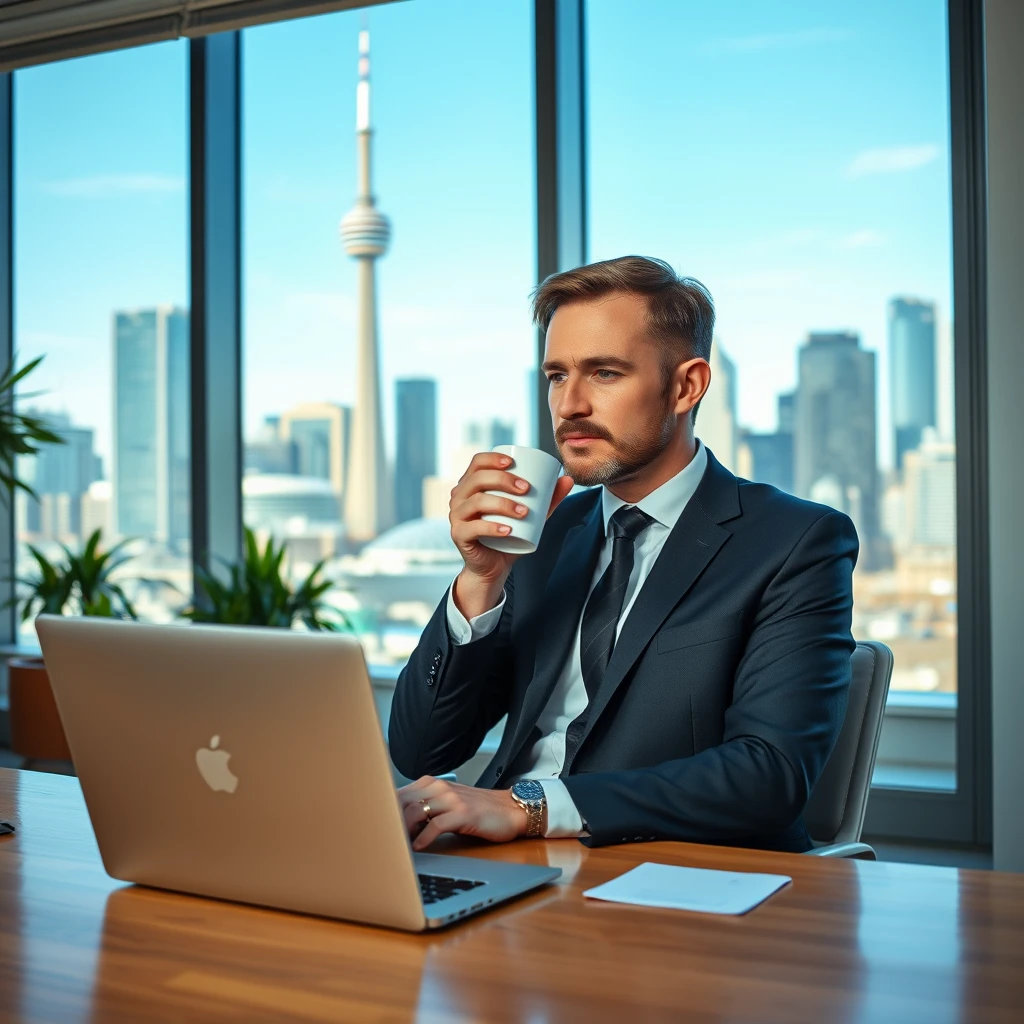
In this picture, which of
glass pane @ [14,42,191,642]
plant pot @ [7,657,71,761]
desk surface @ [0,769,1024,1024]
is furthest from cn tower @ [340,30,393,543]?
desk surface @ [0,769,1024,1024]

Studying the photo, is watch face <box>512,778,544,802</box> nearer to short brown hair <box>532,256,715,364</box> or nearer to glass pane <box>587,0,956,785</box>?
short brown hair <box>532,256,715,364</box>

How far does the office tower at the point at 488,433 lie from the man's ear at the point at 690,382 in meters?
2.27

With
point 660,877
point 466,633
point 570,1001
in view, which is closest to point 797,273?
point 466,633

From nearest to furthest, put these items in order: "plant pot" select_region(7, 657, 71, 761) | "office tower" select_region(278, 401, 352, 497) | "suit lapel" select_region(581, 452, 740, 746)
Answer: "suit lapel" select_region(581, 452, 740, 746) → "plant pot" select_region(7, 657, 71, 761) → "office tower" select_region(278, 401, 352, 497)

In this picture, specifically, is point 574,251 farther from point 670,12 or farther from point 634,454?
point 634,454

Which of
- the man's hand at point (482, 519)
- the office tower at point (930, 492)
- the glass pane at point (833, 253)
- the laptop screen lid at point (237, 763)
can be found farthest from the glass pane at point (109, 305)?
the laptop screen lid at point (237, 763)

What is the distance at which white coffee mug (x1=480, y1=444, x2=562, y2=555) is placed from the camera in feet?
4.94

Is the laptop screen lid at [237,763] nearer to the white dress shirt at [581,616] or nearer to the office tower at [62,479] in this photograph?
the white dress shirt at [581,616]

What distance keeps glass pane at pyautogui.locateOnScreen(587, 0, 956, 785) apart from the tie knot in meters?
1.90

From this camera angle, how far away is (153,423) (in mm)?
4969

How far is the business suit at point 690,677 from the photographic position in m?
1.46

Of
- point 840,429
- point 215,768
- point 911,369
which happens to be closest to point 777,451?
point 840,429

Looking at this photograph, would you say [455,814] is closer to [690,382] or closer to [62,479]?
[690,382]

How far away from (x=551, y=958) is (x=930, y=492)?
288 centimetres
